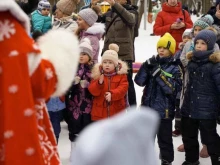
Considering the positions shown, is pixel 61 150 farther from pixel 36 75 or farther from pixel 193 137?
pixel 36 75

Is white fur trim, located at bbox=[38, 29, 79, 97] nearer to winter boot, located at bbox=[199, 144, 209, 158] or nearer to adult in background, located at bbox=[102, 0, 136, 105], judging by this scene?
winter boot, located at bbox=[199, 144, 209, 158]

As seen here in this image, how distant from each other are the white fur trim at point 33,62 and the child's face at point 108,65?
237cm

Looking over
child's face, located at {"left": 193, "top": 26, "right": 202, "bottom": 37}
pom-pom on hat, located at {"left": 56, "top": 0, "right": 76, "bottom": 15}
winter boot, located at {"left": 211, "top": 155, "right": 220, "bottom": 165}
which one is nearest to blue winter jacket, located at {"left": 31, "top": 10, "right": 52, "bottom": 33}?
pom-pom on hat, located at {"left": 56, "top": 0, "right": 76, "bottom": 15}

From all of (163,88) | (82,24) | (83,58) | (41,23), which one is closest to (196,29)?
(82,24)

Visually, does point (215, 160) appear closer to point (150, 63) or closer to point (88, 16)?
point (150, 63)

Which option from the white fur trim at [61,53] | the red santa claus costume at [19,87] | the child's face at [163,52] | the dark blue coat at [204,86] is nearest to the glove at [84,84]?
the child's face at [163,52]

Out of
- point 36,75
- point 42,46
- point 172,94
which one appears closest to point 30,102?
point 36,75

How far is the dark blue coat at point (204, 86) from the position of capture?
3.94 metres

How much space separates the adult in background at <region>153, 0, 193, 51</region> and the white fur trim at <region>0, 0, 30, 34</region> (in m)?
4.39

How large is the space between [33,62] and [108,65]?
2.40 meters

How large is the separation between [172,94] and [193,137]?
0.48 m

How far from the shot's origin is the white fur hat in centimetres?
88

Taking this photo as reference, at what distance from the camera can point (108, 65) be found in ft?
14.1

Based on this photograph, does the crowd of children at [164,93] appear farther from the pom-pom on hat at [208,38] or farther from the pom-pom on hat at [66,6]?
the pom-pom on hat at [66,6]
